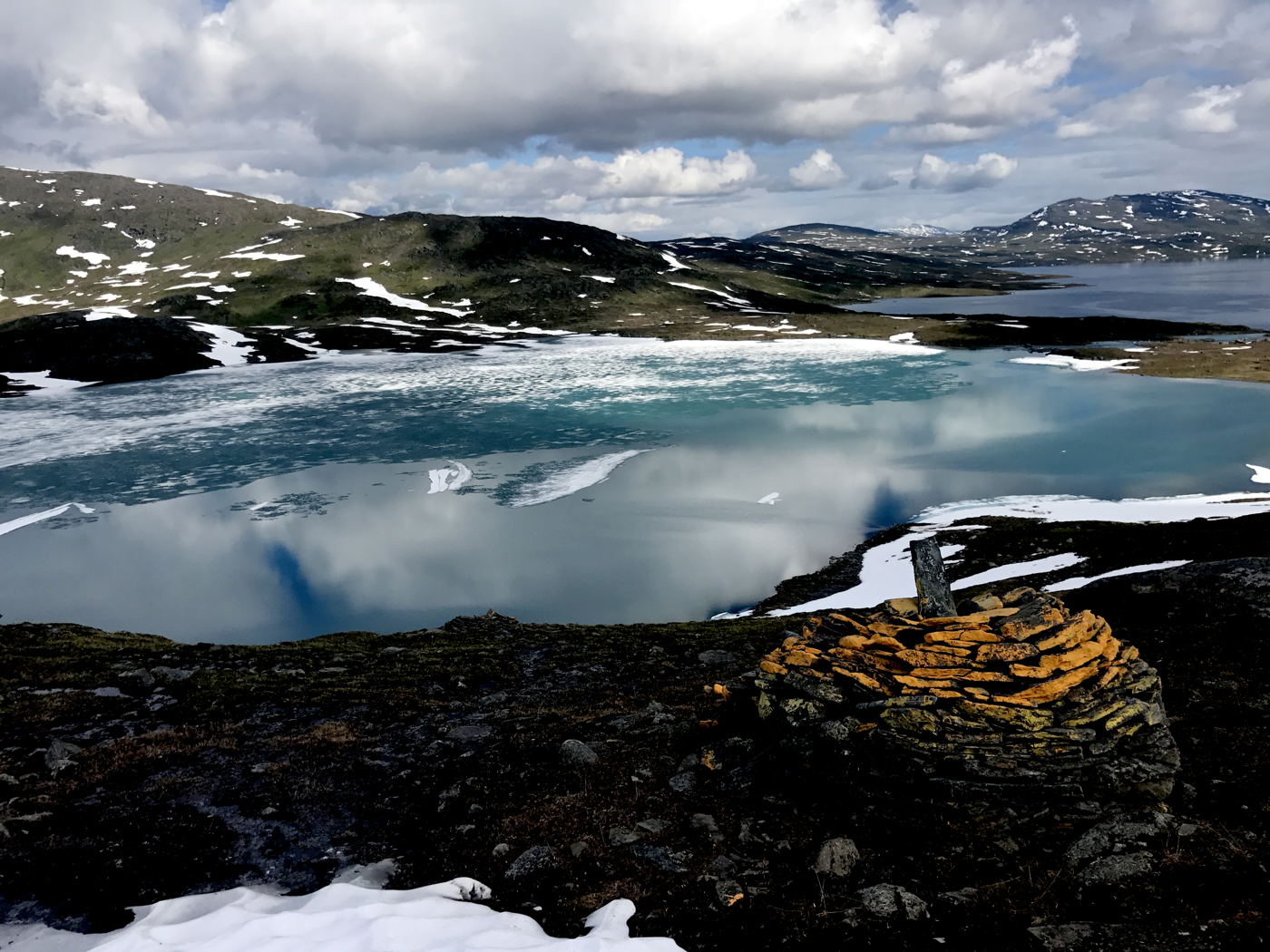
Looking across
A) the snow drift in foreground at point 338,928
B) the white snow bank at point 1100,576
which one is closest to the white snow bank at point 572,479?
the white snow bank at point 1100,576

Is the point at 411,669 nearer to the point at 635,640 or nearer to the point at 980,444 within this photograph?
the point at 635,640

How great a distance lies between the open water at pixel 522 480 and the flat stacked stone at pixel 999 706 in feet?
60.3

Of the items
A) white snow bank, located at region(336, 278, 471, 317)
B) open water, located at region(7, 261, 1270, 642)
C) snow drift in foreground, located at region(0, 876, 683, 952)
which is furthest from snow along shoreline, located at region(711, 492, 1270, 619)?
white snow bank, located at region(336, 278, 471, 317)

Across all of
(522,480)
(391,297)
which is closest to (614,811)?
(522,480)

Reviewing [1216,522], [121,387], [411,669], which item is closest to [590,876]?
[411,669]

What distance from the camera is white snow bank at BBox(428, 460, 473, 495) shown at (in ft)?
148

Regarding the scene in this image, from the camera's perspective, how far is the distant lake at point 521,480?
3192cm

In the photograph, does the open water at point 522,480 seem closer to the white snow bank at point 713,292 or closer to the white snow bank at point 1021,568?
the white snow bank at point 1021,568

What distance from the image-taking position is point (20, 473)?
49.8 meters

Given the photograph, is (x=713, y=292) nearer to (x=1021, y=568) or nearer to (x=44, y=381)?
(x=44, y=381)

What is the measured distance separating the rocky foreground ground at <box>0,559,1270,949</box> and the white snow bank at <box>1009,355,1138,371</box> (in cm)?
8022

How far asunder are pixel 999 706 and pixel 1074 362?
96348 mm

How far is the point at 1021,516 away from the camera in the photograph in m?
37.8

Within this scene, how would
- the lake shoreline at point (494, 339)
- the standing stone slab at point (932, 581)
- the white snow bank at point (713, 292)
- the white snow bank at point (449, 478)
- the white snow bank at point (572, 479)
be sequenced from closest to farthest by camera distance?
the standing stone slab at point (932, 581)
the white snow bank at point (572, 479)
the white snow bank at point (449, 478)
the lake shoreline at point (494, 339)
the white snow bank at point (713, 292)
